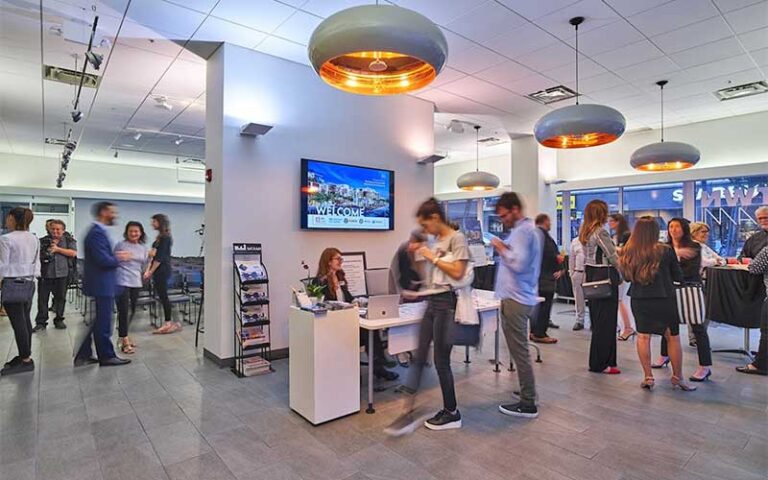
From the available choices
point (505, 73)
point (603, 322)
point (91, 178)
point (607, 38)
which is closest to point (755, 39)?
point (607, 38)

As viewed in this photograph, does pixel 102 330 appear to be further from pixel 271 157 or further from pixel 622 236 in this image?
pixel 622 236

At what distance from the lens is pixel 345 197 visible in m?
5.27

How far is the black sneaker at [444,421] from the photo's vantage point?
2.99 meters

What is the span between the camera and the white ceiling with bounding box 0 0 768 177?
3785 mm

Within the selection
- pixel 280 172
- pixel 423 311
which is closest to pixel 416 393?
pixel 423 311

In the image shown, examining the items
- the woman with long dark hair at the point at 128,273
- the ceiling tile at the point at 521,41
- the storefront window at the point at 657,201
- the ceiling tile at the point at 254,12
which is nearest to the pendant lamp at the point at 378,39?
the ceiling tile at the point at 254,12

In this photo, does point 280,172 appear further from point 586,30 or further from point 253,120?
point 586,30

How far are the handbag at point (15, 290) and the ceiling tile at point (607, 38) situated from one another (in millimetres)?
6031

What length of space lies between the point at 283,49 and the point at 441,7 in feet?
5.92

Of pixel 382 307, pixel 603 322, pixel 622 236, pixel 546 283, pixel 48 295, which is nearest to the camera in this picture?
pixel 382 307

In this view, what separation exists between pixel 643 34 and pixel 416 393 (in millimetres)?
4172

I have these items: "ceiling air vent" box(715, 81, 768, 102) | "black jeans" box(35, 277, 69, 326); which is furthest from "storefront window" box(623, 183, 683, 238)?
"black jeans" box(35, 277, 69, 326)

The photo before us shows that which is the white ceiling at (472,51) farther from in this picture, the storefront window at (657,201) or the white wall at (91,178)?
the white wall at (91,178)

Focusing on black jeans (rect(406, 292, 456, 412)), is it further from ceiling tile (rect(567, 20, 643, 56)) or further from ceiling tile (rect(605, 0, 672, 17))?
ceiling tile (rect(567, 20, 643, 56))
